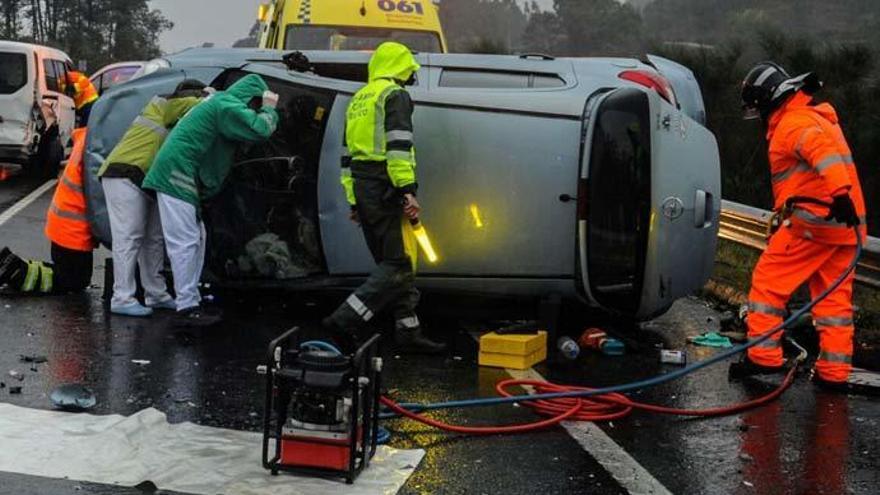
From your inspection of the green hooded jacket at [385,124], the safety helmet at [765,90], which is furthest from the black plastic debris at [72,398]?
the safety helmet at [765,90]

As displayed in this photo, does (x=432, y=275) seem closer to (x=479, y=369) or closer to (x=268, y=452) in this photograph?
(x=479, y=369)

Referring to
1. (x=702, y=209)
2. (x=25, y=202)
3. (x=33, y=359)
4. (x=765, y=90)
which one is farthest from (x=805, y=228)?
(x=25, y=202)

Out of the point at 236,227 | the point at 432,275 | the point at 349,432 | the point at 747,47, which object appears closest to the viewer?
the point at 349,432

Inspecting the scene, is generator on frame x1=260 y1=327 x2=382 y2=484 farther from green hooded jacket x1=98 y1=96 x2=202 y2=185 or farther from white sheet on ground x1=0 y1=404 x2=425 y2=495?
green hooded jacket x1=98 y1=96 x2=202 y2=185

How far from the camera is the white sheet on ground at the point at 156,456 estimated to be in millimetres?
4082

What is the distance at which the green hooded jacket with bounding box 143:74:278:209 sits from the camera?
6660 millimetres

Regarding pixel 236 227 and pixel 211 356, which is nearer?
pixel 211 356

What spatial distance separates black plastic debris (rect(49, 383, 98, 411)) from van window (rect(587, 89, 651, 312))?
2900 millimetres

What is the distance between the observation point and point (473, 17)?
70875 mm

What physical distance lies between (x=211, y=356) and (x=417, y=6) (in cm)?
740

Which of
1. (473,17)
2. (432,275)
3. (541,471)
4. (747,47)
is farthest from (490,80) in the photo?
(473,17)

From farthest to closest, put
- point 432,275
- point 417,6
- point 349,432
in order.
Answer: point 417,6, point 432,275, point 349,432

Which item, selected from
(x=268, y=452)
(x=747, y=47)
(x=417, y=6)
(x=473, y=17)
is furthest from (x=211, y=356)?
(x=473, y=17)

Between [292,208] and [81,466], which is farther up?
[292,208]
